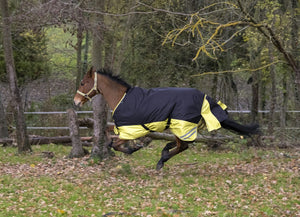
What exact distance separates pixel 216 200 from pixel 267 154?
4971 mm

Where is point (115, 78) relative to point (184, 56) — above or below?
below

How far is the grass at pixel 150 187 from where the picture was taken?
667 centimetres

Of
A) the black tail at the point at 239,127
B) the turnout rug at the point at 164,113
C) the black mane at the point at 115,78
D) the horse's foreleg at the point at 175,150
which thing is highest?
the black mane at the point at 115,78

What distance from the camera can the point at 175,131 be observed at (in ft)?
27.6

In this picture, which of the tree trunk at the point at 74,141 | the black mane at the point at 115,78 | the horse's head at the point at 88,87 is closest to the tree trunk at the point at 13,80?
the tree trunk at the point at 74,141

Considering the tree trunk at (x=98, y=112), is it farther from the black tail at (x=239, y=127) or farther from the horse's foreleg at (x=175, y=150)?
the black tail at (x=239, y=127)

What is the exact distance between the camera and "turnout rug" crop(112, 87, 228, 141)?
833cm

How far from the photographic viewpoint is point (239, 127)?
9.00m

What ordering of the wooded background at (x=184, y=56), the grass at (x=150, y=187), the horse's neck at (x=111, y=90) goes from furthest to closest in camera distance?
the wooded background at (x=184, y=56)
the horse's neck at (x=111, y=90)
the grass at (x=150, y=187)

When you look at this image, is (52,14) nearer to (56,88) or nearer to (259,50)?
(259,50)

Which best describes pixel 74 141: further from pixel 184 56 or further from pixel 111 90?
pixel 184 56

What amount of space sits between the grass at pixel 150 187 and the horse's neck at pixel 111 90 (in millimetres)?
1535

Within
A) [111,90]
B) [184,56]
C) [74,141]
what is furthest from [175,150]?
[184,56]

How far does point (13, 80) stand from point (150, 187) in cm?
588
